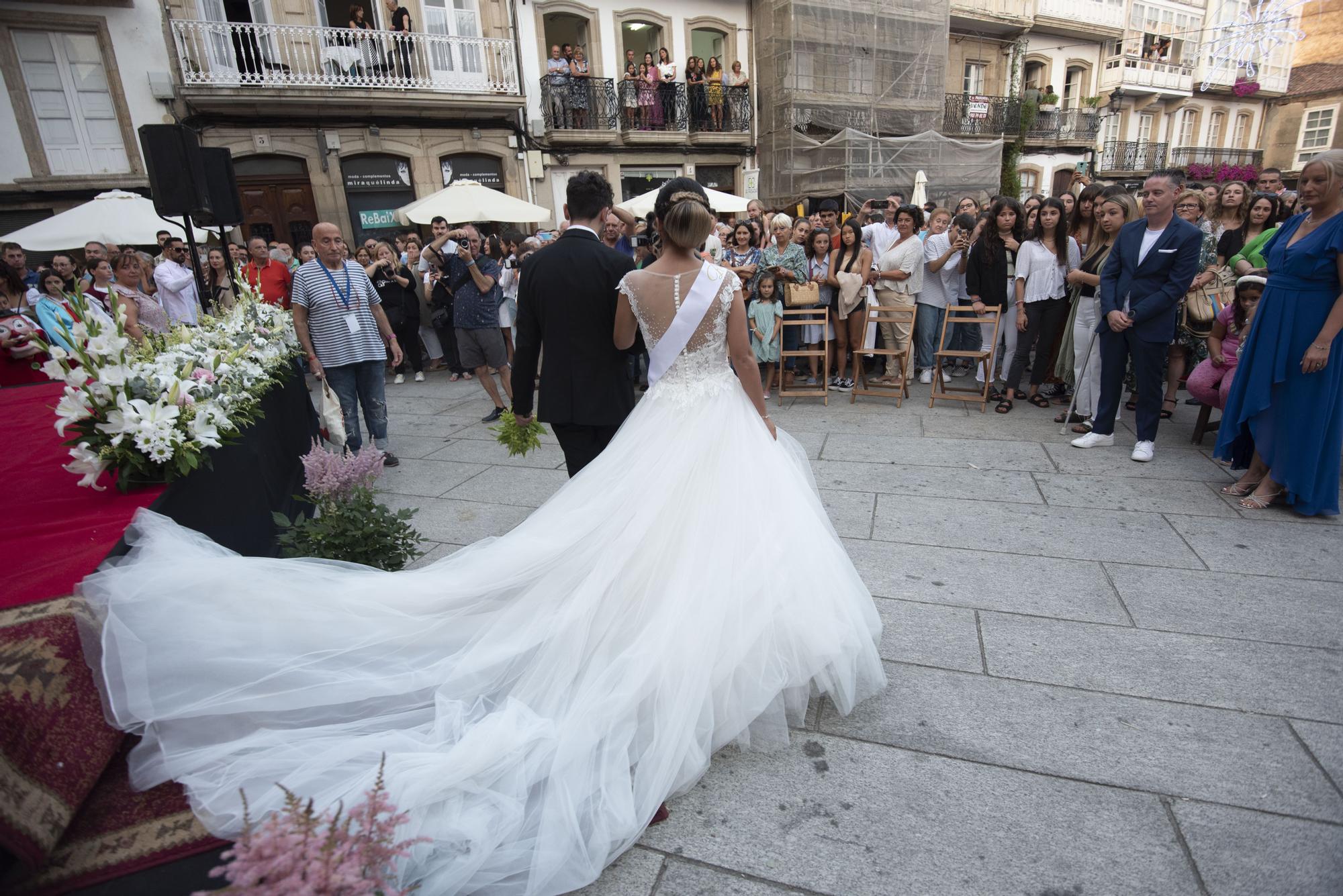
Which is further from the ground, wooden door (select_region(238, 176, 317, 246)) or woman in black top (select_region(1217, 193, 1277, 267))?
wooden door (select_region(238, 176, 317, 246))

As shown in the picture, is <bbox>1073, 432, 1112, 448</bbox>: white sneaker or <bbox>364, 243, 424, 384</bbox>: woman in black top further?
<bbox>364, 243, 424, 384</bbox>: woman in black top

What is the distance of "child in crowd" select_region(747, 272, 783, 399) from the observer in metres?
7.13

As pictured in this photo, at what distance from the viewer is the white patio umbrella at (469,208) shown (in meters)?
9.91

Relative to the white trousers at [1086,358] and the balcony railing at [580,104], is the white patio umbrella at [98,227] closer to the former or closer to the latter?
the balcony railing at [580,104]

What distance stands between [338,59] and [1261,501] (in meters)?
16.5

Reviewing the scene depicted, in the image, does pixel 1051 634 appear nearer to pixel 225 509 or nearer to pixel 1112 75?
pixel 225 509

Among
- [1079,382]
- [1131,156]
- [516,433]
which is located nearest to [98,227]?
[516,433]

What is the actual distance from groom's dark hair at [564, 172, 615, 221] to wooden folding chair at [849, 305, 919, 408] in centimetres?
441

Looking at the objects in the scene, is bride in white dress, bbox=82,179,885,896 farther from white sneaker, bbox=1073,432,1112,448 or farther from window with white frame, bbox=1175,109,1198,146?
window with white frame, bbox=1175,109,1198,146

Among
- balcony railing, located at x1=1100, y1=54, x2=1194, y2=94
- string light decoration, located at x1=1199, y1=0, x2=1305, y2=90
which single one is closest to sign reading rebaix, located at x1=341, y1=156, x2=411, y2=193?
string light decoration, located at x1=1199, y1=0, x2=1305, y2=90

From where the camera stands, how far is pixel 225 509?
3051mm

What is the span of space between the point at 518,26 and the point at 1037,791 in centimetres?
1774

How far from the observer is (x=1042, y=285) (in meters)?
6.26

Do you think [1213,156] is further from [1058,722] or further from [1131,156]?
[1058,722]
